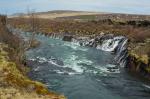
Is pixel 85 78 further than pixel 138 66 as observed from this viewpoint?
No

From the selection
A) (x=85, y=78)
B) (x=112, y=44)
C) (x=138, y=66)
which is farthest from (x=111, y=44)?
(x=85, y=78)

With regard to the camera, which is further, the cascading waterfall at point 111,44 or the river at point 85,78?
the cascading waterfall at point 111,44

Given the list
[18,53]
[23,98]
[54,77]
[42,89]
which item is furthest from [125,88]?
[23,98]

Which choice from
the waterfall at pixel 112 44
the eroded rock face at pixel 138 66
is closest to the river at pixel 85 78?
the eroded rock face at pixel 138 66

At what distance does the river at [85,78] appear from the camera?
38.0 metres

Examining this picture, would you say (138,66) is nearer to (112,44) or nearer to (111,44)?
(112,44)

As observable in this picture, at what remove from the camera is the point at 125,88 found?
41844mm

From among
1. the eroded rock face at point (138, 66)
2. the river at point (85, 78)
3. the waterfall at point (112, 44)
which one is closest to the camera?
the river at point (85, 78)

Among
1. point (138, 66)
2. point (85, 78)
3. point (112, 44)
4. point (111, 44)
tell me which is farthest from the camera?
point (111, 44)

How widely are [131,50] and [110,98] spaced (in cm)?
2906

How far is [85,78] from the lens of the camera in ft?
150

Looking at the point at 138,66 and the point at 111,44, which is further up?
the point at 138,66

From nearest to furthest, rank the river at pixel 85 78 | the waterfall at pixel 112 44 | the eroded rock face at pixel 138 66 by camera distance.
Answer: the river at pixel 85 78, the eroded rock face at pixel 138 66, the waterfall at pixel 112 44

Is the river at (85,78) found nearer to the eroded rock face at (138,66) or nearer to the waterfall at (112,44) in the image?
the eroded rock face at (138,66)
